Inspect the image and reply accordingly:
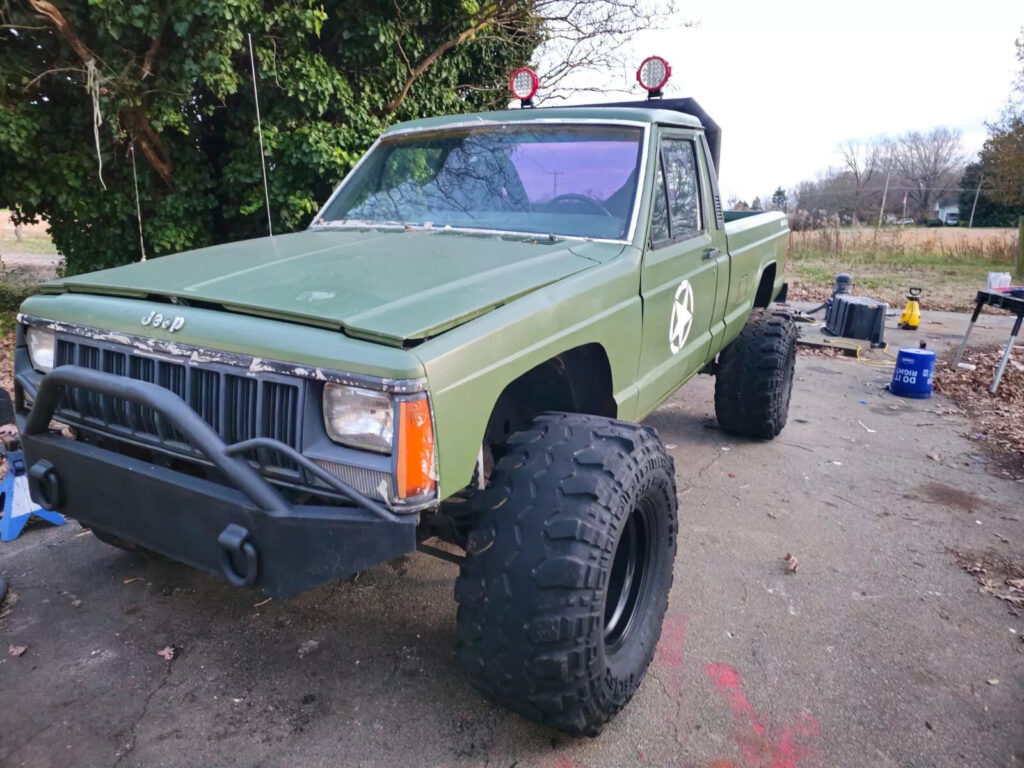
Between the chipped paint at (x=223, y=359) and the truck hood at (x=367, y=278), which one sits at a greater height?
the truck hood at (x=367, y=278)

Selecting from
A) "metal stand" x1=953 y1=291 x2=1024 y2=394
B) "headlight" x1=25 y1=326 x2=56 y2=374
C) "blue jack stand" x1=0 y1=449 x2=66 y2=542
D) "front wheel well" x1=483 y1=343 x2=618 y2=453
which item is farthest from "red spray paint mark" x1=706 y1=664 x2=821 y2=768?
"metal stand" x1=953 y1=291 x2=1024 y2=394

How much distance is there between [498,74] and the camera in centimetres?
1065

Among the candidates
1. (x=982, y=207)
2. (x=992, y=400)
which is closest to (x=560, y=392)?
(x=992, y=400)

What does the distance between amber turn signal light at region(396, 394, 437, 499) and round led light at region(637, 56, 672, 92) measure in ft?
10.8

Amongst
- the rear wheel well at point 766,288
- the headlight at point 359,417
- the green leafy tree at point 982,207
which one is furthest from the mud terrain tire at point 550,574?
the green leafy tree at point 982,207

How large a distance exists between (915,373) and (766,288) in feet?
6.98

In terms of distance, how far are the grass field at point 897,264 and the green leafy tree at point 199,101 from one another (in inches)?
334

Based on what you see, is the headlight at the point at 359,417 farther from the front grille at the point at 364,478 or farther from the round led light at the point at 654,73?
the round led light at the point at 654,73

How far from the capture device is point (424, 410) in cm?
183

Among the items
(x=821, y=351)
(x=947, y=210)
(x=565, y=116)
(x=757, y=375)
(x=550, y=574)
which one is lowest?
(x=821, y=351)

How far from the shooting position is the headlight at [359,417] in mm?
1852

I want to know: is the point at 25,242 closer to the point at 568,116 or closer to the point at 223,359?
the point at 568,116

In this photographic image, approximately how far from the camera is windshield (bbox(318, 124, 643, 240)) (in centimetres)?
311

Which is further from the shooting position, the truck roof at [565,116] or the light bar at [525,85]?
the light bar at [525,85]
